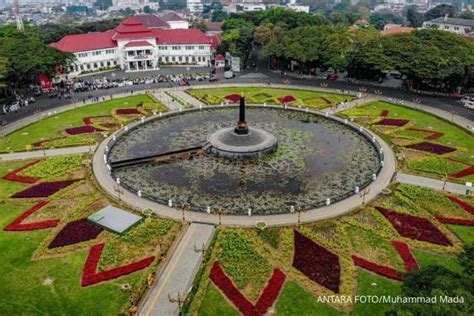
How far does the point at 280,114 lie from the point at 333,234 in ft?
144

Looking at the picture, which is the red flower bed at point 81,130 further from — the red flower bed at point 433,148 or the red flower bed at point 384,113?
the red flower bed at point 384,113

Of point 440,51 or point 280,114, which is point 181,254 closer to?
point 280,114

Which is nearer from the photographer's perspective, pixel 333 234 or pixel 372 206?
pixel 333 234

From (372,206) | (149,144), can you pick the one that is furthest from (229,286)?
(149,144)

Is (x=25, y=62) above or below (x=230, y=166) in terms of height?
above

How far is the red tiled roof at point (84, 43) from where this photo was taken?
392 feet

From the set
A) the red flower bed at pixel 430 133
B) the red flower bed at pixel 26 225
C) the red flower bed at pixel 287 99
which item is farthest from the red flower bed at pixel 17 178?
the red flower bed at pixel 430 133

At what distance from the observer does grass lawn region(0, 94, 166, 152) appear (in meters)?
69.4

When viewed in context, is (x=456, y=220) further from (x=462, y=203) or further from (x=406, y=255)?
(x=406, y=255)

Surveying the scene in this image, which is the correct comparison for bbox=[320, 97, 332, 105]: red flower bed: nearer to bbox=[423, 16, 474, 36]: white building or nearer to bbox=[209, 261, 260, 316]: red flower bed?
bbox=[209, 261, 260, 316]: red flower bed

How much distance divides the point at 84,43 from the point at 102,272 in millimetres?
102575

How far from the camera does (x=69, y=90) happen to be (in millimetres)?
101375

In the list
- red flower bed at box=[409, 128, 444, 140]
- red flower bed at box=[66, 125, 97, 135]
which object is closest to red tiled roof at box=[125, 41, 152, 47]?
red flower bed at box=[66, 125, 97, 135]

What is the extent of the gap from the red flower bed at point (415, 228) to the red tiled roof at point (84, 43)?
10426 cm
